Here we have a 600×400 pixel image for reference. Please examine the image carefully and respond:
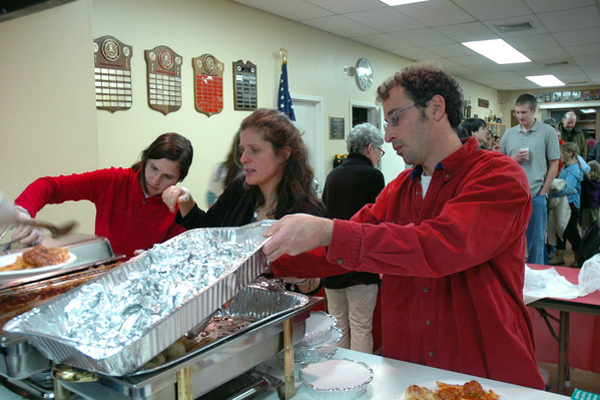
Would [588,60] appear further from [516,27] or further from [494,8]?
[494,8]

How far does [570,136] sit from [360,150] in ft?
19.3

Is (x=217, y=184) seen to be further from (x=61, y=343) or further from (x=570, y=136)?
(x=570, y=136)

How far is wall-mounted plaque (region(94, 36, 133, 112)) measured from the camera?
326 centimetres

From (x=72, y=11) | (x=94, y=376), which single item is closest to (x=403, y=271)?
(x=94, y=376)

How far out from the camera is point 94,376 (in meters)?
0.91

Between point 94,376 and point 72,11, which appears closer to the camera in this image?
point 94,376

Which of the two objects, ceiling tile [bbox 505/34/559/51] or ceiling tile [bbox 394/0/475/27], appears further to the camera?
ceiling tile [bbox 505/34/559/51]

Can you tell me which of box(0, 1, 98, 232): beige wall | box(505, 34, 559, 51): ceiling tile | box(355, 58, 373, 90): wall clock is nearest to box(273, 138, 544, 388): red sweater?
box(0, 1, 98, 232): beige wall

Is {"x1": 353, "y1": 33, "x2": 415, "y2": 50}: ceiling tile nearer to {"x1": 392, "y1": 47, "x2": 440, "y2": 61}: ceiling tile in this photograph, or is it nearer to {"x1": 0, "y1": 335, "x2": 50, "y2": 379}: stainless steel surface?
{"x1": 392, "y1": 47, "x2": 440, "y2": 61}: ceiling tile

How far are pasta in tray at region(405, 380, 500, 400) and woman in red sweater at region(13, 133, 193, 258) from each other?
1.46m

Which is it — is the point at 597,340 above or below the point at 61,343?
below

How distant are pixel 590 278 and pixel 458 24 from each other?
4188 millimetres

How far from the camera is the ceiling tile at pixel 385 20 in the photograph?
5193mm

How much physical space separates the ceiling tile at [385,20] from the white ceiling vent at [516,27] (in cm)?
106
